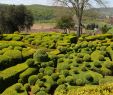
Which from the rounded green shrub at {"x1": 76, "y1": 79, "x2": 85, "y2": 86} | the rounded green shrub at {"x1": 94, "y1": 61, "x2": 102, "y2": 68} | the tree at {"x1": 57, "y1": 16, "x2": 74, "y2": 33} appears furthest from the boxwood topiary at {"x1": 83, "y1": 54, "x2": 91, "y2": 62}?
the tree at {"x1": 57, "y1": 16, "x2": 74, "y2": 33}

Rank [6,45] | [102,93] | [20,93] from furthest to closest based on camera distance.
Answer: [6,45] < [20,93] < [102,93]

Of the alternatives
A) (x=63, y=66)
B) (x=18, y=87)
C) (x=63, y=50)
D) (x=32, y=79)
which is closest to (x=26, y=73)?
(x=32, y=79)

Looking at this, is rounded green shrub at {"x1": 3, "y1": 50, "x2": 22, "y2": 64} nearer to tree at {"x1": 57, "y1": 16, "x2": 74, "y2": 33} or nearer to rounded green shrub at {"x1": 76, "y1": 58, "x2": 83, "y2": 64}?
rounded green shrub at {"x1": 76, "y1": 58, "x2": 83, "y2": 64}

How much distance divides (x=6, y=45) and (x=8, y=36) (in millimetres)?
5427

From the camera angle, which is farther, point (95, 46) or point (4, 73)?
point (95, 46)

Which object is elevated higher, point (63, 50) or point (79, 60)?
point (63, 50)

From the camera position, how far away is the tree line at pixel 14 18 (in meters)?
65.0

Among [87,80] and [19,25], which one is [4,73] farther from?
[19,25]

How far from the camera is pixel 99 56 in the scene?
2438cm

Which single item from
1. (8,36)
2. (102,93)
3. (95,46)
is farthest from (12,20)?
(102,93)

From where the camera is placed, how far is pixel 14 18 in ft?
223

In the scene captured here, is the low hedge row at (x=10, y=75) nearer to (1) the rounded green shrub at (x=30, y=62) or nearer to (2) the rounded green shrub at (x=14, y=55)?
(1) the rounded green shrub at (x=30, y=62)

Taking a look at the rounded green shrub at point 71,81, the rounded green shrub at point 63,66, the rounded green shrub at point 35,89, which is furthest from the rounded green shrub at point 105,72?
the rounded green shrub at point 35,89

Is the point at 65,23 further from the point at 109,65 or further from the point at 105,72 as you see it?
the point at 105,72
